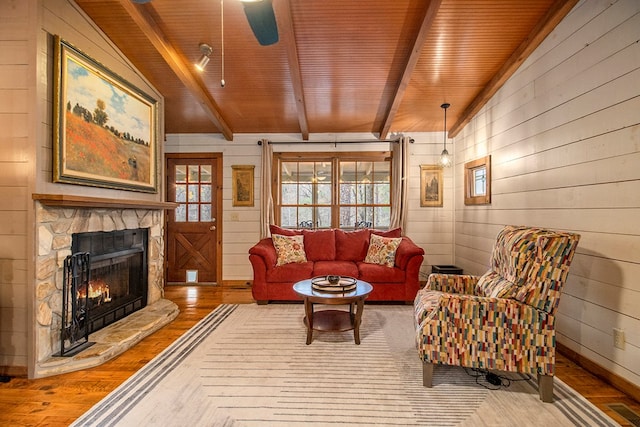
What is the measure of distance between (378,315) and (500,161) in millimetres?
2383

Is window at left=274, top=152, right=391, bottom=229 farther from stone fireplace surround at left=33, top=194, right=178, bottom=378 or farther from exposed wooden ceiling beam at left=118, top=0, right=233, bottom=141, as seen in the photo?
stone fireplace surround at left=33, top=194, right=178, bottom=378

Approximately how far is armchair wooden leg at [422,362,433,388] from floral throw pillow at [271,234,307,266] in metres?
2.40

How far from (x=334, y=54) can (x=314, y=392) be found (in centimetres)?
315

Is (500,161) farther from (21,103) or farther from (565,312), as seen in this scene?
(21,103)

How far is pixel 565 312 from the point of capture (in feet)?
8.85

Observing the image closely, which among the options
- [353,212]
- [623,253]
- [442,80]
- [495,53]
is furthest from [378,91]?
[623,253]

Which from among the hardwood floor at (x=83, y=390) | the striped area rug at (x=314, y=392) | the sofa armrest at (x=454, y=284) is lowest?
the hardwood floor at (x=83, y=390)

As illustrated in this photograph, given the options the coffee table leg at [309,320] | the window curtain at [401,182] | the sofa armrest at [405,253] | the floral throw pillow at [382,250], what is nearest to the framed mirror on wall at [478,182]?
the window curtain at [401,182]

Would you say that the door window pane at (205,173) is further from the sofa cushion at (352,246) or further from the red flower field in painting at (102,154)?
the sofa cushion at (352,246)

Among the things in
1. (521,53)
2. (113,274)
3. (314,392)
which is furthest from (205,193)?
(521,53)

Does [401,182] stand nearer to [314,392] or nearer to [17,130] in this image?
[314,392]

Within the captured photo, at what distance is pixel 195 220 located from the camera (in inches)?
206

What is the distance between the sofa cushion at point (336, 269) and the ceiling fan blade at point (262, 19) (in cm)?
279

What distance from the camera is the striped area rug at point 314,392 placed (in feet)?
5.96
